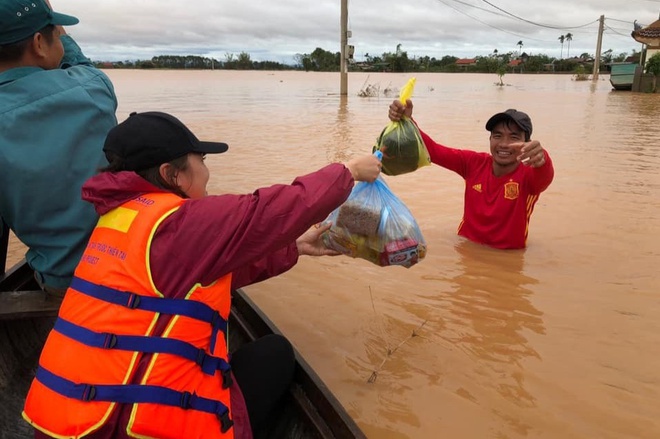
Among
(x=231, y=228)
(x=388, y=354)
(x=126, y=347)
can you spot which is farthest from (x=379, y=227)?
(x=126, y=347)

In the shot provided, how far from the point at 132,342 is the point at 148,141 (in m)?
0.60

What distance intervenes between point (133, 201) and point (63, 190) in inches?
25.3

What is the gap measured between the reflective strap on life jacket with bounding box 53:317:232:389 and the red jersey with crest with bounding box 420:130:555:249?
2841mm

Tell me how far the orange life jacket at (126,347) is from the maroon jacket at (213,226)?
30mm

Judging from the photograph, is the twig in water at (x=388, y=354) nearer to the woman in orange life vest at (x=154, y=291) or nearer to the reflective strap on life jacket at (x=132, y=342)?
the woman in orange life vest at (x=154, y=291)

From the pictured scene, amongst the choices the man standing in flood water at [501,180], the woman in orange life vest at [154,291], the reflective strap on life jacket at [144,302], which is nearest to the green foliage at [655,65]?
the man standing in flood water at [501,180]

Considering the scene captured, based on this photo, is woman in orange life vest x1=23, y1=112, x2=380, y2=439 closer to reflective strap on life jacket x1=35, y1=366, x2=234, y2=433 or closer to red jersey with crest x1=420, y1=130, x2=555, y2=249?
reflective strap on life jacket x1=35, y1=366, x2=234, y2=433

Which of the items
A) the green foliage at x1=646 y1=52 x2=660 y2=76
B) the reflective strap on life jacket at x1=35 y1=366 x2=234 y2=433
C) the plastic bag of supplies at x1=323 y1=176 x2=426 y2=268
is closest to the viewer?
the reflective strap on life jacket at x1=35 y1=366 x2=234 y2=433

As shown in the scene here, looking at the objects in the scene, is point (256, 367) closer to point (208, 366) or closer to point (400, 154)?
point (208, 366)

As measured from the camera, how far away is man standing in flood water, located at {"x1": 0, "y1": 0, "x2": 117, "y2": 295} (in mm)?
1923

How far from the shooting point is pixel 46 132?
77.2 inches

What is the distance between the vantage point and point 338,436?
6.16 feet

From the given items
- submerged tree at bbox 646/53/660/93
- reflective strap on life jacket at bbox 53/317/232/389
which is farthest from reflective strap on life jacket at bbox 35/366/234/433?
submerged tree at bbox 646/53/660/93

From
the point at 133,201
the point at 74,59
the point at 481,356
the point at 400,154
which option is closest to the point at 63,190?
the point at 133,201
